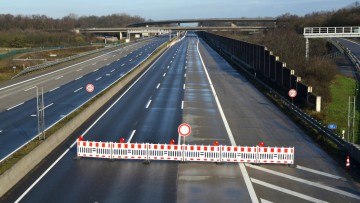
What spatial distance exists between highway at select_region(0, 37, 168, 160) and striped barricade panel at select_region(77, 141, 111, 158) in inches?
147

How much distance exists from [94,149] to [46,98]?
21819 millimetres

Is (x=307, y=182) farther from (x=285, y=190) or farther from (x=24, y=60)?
(x=24, y=60)

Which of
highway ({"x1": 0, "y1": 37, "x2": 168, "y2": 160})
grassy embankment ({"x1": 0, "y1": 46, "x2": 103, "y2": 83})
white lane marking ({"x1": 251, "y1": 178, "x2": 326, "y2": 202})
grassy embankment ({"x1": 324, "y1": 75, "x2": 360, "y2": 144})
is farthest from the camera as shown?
grassy embankment ({"x1": 0, "y1": 46, "x2": 103, "y2": 83})

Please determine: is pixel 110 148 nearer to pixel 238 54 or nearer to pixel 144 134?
pixel 144 134

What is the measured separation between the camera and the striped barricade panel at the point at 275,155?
881 inches

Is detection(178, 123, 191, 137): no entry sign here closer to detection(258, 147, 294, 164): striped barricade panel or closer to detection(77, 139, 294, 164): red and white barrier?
detection(77, 139, 294, 164): red and white barrier

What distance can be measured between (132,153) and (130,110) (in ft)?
47.4

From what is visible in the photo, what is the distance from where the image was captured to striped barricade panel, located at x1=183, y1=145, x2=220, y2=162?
Result: 2258 cm

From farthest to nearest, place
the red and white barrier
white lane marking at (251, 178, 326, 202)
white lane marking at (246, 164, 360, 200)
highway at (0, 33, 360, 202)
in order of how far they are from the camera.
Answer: the red and white barrier, white lane marking at (246, 164, 360, 200), highway at (0, 33, 360, 202), white lane marking at (251, 178, 326, 202)

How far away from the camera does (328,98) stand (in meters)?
46.7

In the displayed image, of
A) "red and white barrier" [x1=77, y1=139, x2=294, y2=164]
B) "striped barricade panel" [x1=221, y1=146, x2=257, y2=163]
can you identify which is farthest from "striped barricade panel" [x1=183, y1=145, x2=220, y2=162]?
"striped barricade panel" [x1=221, y1=146, x2=257, y2=163]

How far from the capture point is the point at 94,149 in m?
23.3

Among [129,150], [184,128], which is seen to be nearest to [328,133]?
[184,128]

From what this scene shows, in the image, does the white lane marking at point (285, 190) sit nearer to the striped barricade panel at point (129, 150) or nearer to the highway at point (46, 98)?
the striped barricade panel at point (129, 150)
